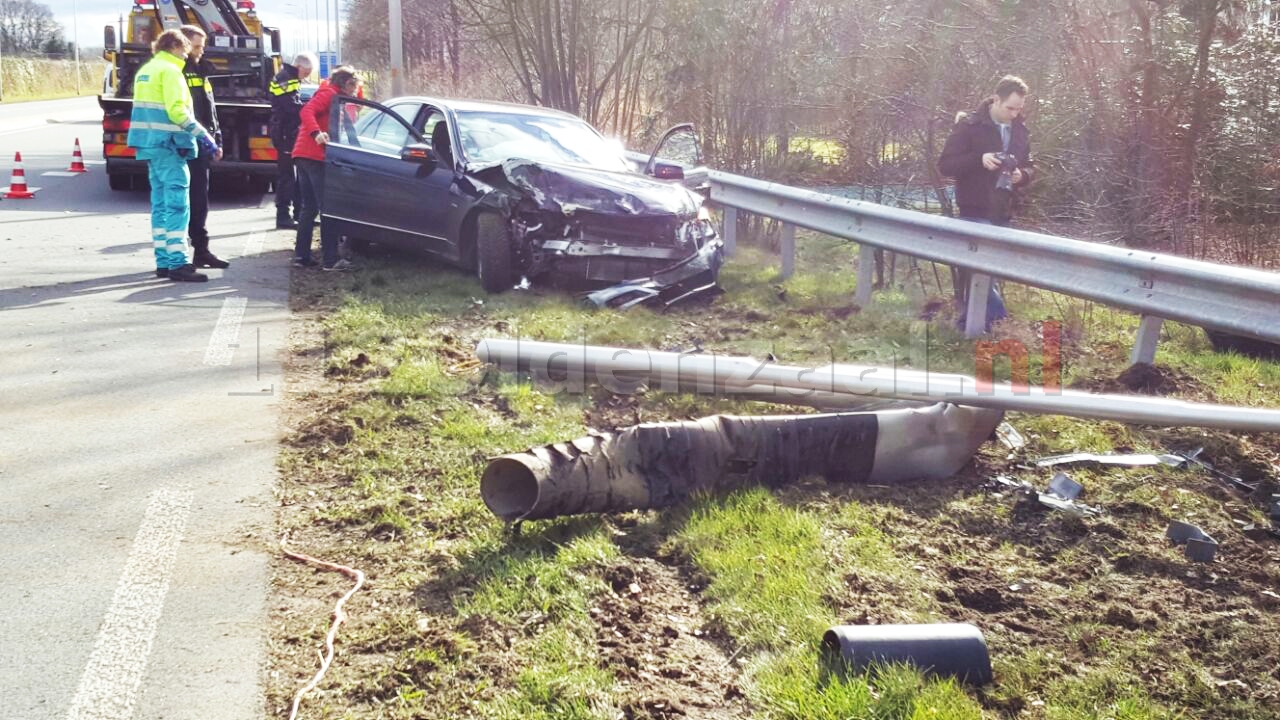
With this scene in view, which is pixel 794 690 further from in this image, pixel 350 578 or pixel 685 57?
pixel 685 57

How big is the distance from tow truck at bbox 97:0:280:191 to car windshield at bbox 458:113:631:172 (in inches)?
287

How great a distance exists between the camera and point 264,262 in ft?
36.0

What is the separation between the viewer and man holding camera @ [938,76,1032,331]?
8367mm

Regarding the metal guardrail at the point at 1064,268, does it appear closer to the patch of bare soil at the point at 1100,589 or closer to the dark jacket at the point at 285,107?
the patch of bare soil at the point at 1100,589

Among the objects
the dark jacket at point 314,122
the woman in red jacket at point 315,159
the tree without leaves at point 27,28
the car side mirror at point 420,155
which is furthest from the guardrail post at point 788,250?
the tree without leaves at point 27,28

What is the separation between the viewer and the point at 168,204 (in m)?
9.65

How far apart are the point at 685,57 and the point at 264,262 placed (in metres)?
6.66

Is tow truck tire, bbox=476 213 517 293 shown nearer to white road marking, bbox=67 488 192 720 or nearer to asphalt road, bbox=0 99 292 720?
asphalt road, bbox=0 99 292 720

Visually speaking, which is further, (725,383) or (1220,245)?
(1220,245)

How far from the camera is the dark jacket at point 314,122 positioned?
10336mm

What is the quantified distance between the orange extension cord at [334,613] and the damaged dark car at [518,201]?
494cm

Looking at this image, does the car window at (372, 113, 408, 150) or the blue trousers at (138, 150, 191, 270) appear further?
the car window at (372, 113, 408, 150)

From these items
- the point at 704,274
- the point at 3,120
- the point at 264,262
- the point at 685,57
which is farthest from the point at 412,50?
the point at 704,274

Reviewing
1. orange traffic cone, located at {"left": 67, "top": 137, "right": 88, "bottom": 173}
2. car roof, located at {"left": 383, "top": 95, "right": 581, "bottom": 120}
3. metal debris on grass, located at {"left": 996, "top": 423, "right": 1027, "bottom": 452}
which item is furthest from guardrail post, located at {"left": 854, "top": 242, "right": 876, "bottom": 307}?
orange traffic cone, located at {"left": 67, "top": 137, "right": 88, "bottom": 173}
